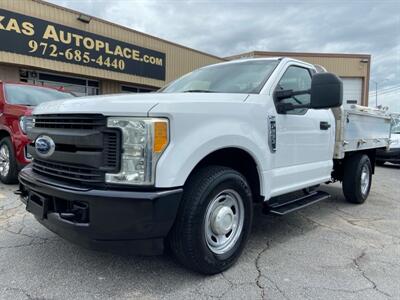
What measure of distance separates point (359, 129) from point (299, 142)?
7.00 ft

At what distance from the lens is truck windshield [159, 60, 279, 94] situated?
3.73m

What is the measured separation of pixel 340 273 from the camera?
10.5ft

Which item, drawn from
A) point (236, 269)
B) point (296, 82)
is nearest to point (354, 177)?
point (296, 82)

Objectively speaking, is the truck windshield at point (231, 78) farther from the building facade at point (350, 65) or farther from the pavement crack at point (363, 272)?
the building facade at point (350, 65)

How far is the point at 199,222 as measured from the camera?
2768mm

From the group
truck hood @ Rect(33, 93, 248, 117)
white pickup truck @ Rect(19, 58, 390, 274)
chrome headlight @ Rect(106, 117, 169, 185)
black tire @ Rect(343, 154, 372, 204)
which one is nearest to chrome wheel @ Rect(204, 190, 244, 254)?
white pickup truck @ Rect(19, 58, 390, 274)

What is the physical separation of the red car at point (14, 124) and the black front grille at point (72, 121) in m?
2.55

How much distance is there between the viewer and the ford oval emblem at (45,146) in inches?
115

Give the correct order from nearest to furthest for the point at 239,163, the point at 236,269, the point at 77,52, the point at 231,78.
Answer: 1. the point at 236,269
2. the point at 239,163
3. the point at 231,78
4. the point at 77,52

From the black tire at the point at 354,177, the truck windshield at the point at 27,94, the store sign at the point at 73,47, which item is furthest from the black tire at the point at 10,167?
the store sign at the point at 73,47

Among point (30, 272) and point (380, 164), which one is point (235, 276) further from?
point (380, 164)

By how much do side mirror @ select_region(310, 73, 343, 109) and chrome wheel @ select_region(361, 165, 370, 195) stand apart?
10.3 feet

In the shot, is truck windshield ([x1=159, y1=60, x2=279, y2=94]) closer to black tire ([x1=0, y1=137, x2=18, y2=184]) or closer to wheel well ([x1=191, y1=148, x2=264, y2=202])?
wheel well ([x1=191, y1=148, x2=264, y2=202])

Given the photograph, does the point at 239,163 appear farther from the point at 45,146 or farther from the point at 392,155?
the point at 392,155
